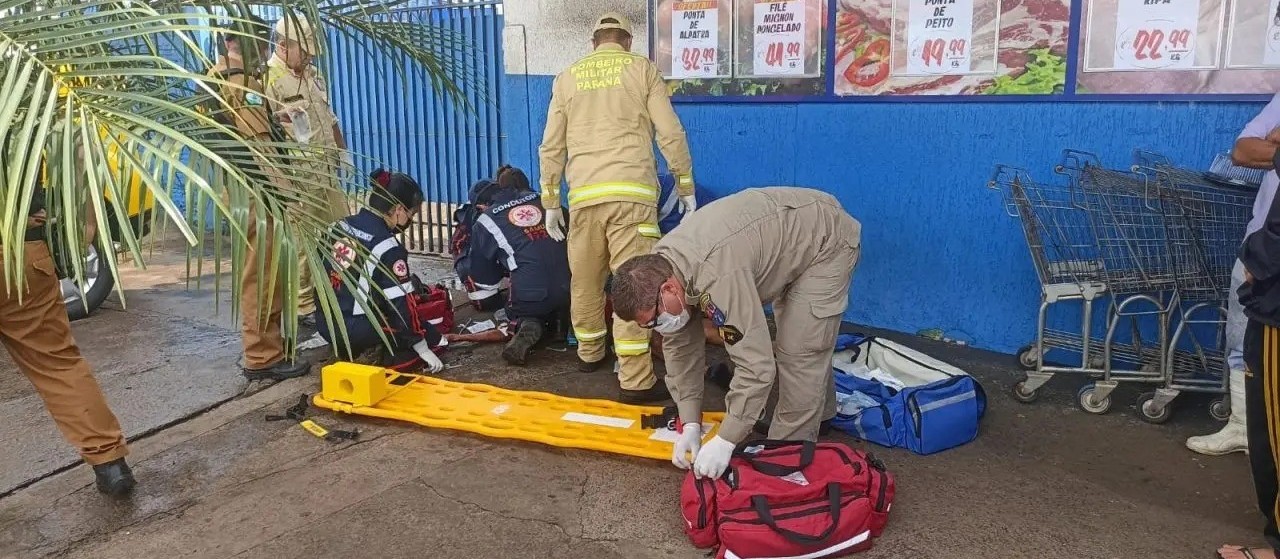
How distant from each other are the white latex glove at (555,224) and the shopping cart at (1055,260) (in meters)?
2.23

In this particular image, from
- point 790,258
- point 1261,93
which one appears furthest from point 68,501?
point 1261,93

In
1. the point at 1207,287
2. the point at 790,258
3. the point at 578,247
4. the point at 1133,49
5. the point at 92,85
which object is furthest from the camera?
the point at 578,247

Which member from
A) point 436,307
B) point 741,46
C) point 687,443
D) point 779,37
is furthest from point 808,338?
point 436,307

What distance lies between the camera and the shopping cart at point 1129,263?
416 centimetres

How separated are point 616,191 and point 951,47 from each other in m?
1.95

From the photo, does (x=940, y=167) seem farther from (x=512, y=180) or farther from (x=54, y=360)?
(x=54, y=360)

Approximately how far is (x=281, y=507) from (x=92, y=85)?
203cm

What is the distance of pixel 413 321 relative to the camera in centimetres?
521

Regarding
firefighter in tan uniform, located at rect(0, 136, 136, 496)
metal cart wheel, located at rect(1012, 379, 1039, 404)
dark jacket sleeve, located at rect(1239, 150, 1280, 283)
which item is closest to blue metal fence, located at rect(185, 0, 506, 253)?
firefighter in tan uniform, located at rect(0, 136, 136, 496)

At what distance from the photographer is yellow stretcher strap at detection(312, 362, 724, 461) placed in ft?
13.1

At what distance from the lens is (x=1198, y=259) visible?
161 inches

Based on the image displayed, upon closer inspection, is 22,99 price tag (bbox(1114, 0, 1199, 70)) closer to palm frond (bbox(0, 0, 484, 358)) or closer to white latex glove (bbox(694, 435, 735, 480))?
white latex glove (bbox(694, 435, 735, 480))

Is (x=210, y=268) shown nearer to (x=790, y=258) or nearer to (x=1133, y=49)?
(x=790, y=258)

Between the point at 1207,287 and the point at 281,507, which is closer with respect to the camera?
the point at 281,507
